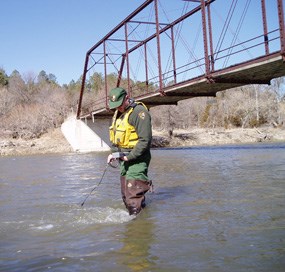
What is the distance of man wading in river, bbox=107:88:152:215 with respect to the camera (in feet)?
18.7

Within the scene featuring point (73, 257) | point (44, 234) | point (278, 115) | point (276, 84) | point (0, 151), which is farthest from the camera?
point (276, 84)

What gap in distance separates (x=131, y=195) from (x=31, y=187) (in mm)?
5459

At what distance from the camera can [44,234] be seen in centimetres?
518

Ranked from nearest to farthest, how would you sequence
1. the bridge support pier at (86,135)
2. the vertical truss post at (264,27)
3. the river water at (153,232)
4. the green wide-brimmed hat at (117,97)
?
the river water at (153,232) → the green wide-brimmed hat at (117,97) → the vertical truss post at (264,27) → the bridge support pier at (86,135)

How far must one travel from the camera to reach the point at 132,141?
5.89 metres

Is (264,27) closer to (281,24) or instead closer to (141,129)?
(281,24)

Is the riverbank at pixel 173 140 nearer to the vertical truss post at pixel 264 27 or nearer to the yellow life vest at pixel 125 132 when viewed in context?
the vertical truss post at pixel 264 27

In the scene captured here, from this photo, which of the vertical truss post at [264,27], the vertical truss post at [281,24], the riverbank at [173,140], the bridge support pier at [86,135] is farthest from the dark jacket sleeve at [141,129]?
the riverbank at [173,140]

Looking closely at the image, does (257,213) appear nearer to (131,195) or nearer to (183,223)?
(183,223)

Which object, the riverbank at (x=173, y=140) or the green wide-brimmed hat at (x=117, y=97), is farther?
the riverbank at (x=173, y=140)

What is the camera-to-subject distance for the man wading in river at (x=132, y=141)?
569cm

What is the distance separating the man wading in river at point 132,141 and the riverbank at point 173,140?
1379 inches

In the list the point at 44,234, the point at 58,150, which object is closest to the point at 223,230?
the point at 44,234

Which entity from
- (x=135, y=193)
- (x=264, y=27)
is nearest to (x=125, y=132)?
(x=135, y=193)
